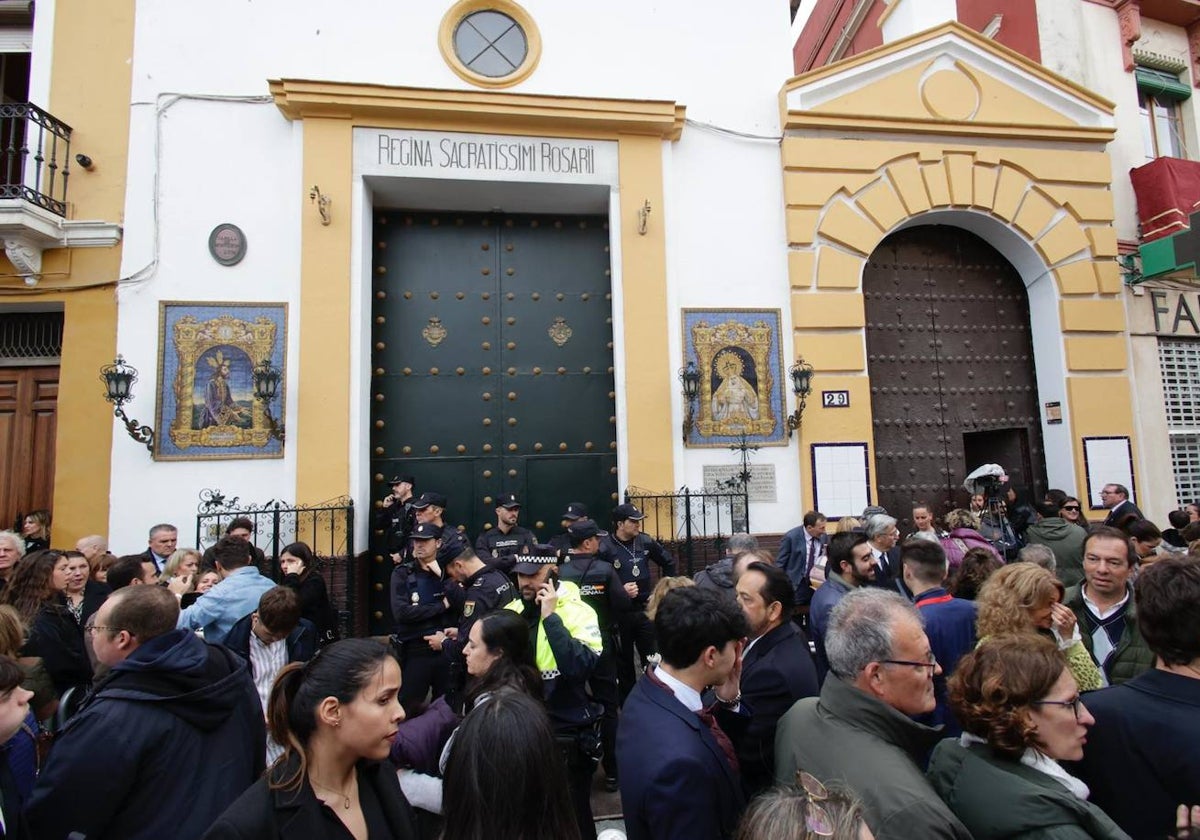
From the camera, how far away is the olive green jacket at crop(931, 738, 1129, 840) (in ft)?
5.61

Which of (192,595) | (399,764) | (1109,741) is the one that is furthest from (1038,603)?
(192,595)

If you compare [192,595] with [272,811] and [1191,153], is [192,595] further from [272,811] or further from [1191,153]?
[1191,153]

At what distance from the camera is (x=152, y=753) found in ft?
7.00

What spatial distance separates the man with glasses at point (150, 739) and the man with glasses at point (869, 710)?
6.06 feet

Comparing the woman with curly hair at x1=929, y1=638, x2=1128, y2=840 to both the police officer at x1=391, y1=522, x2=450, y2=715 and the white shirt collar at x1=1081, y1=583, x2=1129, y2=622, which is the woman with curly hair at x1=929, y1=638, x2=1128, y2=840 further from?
the police officer at x1=391, y1=522, x2=450, y2=715

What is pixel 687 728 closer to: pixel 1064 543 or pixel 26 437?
pixel 1064 543

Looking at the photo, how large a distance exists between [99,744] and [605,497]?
6.80 meters

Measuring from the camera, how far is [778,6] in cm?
924

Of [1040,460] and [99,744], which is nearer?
[99,744]

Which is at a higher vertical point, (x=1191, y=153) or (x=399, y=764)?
(x=1191, y=153)

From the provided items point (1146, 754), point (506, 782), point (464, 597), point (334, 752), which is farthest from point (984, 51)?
point (334, 752)

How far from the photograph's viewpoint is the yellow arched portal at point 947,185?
28.7 feet

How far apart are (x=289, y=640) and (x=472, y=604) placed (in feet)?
3.23

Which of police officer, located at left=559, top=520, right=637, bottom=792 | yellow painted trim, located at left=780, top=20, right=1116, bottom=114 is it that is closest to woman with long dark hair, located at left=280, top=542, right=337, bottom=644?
police officer, located at left=559, top=520, right=637, bottom=792
